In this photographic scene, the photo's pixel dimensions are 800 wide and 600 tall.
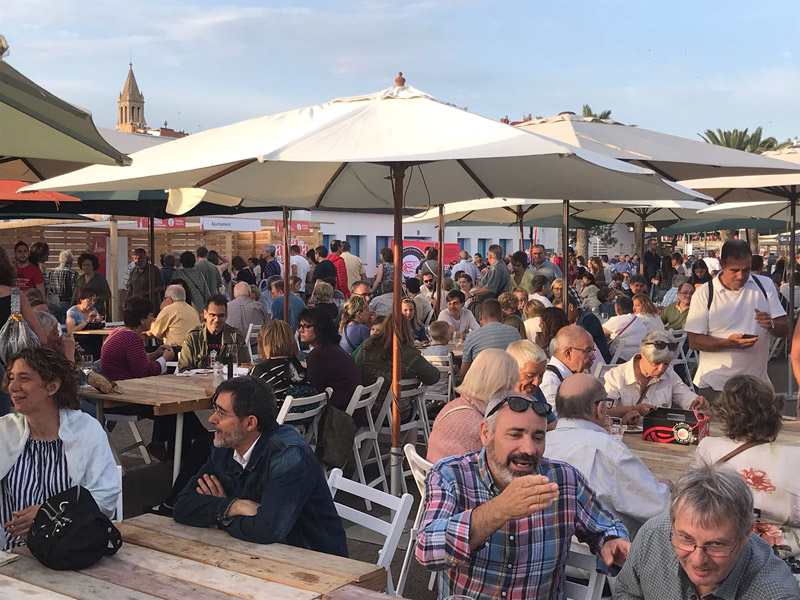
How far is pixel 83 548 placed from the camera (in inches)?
99.7

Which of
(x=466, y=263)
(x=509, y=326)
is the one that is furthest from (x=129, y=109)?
(x=509, y=326)

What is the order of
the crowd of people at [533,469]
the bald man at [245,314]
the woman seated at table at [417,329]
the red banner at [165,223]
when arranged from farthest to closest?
1. the red banner at [165,223]
2. the bald man at [245,314]
3. the woman seated at table at [417,329]
4. the crowd of people at [533,469]

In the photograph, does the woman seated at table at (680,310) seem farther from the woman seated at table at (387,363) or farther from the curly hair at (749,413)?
the curly hair at (749,413)

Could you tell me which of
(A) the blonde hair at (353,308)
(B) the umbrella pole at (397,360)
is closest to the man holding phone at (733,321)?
(B) the umbrella pole at (397,360)

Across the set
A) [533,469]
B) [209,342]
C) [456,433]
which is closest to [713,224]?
[209,342]

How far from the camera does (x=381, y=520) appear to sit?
323 centimetres

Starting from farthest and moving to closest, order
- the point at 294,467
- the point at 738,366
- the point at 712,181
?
the point at 712,181 < the point at 738,366 < the point at 294,467

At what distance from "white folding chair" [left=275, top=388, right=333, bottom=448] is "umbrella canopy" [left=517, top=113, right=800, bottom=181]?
219 centimetres

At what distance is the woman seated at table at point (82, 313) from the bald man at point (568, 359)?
6103 mm

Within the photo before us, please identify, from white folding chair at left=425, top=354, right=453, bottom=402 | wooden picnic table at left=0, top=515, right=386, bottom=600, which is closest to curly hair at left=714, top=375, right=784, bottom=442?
wooden picnic table at left=0, top=515, right=386, bottom=600

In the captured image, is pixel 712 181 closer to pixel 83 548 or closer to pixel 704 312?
pixel 704 312

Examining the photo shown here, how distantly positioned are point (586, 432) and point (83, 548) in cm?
187

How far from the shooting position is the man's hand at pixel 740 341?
538cm

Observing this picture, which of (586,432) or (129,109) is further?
(129,109)
